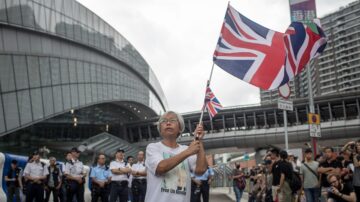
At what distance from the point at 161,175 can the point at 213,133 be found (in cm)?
6060

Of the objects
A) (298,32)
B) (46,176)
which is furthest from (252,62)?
(46,176)

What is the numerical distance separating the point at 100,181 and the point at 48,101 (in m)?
22.5

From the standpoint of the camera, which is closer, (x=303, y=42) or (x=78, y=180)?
(x=303, y=42)

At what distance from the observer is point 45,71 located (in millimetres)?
32812

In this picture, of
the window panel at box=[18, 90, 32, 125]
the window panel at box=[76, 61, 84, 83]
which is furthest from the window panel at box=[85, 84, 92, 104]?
the window panel at box=[18, 90, 32, 125]

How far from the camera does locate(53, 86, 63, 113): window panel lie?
34719 mm

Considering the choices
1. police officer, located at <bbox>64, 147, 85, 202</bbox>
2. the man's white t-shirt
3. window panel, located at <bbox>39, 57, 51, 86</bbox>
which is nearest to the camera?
the man's white t-shirt

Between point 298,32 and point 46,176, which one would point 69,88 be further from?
point 298,32

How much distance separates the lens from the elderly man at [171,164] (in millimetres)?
3652

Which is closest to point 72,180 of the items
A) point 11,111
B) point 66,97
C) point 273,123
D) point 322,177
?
point 322,177

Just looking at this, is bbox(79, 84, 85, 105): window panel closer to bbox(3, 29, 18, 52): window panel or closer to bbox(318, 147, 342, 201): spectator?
bbox(3, 29, 18, 52): window panel

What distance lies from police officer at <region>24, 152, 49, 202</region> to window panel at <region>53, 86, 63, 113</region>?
23.4 meters

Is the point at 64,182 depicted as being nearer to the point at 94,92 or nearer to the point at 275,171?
the point at 275,171

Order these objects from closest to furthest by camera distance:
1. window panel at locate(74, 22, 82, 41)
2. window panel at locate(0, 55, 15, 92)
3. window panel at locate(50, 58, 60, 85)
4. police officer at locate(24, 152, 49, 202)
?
police officer at locate(24, 152, 49, 202) < window panel at locate(0, 55, 15, 92) < window panel at locate(50, 58, 60, 85) < window panel at locate(74, 22, 82, 41)
